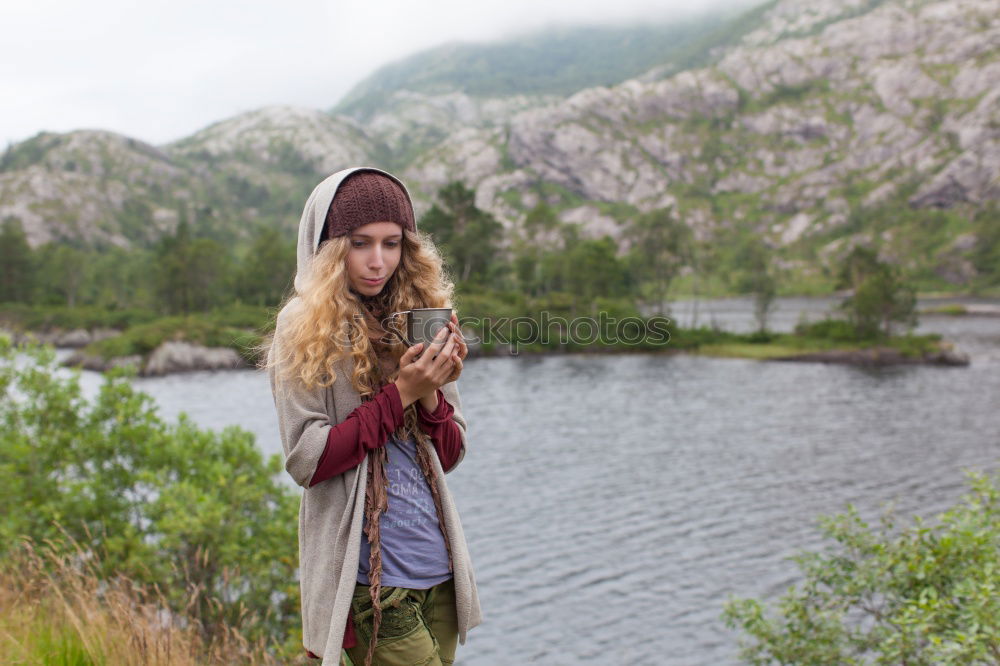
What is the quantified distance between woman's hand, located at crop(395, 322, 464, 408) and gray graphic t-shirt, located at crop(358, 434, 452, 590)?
0.81ft

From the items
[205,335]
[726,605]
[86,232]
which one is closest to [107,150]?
[86,232]

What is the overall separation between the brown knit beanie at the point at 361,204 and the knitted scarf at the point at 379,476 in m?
0.35

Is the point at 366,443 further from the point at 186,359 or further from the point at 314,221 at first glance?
the point at 186,359

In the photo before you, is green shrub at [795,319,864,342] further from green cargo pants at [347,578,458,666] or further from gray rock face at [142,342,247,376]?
green cargo pants at [347,578,458,666]

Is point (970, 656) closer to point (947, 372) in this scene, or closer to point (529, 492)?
point (529, 492)

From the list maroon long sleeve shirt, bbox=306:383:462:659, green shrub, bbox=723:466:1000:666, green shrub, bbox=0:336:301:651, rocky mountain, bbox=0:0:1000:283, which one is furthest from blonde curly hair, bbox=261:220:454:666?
rocky mountain, bbox=0:0:1000:283

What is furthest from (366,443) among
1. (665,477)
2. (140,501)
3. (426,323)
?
(665,477)

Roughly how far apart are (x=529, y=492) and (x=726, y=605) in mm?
15374

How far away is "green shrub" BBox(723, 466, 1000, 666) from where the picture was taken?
5.73 metres

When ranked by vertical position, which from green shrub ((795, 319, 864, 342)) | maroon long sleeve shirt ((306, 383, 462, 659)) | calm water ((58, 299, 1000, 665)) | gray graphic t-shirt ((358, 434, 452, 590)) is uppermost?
maroon long sleeve shirt ((306, 383, 462, 659))

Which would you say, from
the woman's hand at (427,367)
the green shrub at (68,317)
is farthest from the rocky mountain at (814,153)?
the woman's hand at (427,367)

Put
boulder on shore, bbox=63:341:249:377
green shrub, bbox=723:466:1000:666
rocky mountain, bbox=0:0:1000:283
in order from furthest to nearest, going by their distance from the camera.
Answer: rocky mountain, bbox=0:0:1000:283
boulder on shore, bbox=63:341:249:377
green shrub, bbox=723:466:1000:666

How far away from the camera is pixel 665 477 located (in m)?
25.7

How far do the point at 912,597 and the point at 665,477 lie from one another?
18.7 metres
